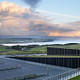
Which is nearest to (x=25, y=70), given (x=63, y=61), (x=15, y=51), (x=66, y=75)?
(x=66, y=75)

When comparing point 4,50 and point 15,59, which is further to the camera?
point 4,50

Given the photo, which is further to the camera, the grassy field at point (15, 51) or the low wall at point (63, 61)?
the grassy field at point (15, 51)

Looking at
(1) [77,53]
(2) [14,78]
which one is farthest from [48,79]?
(1) [77,53]

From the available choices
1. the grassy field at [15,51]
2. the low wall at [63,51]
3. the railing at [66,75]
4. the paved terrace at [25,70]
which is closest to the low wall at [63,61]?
the paved terrace at [25,70]

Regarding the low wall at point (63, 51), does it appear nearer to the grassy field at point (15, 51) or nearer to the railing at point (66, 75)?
the grassy field at point (15, 51)

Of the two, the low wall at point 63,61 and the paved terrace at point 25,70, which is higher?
the low wall at point 63,61

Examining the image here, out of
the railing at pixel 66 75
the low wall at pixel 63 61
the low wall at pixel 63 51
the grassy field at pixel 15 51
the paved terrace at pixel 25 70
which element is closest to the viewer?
the railing at pixel 66 75

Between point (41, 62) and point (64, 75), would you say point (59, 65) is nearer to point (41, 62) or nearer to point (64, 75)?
point (41, 62)

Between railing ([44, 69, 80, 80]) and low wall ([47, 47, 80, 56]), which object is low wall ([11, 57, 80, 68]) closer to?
railing ([44, 69, 80, 80])

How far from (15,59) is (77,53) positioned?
15300 millimetres

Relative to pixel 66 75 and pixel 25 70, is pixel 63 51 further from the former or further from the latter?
pixel 66 75

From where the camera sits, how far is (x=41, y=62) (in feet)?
98.0

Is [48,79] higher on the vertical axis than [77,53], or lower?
lower

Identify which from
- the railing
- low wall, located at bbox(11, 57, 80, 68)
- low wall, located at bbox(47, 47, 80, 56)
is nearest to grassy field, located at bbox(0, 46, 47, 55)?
low wall, located at bbox(47, 47, 80, 56)
